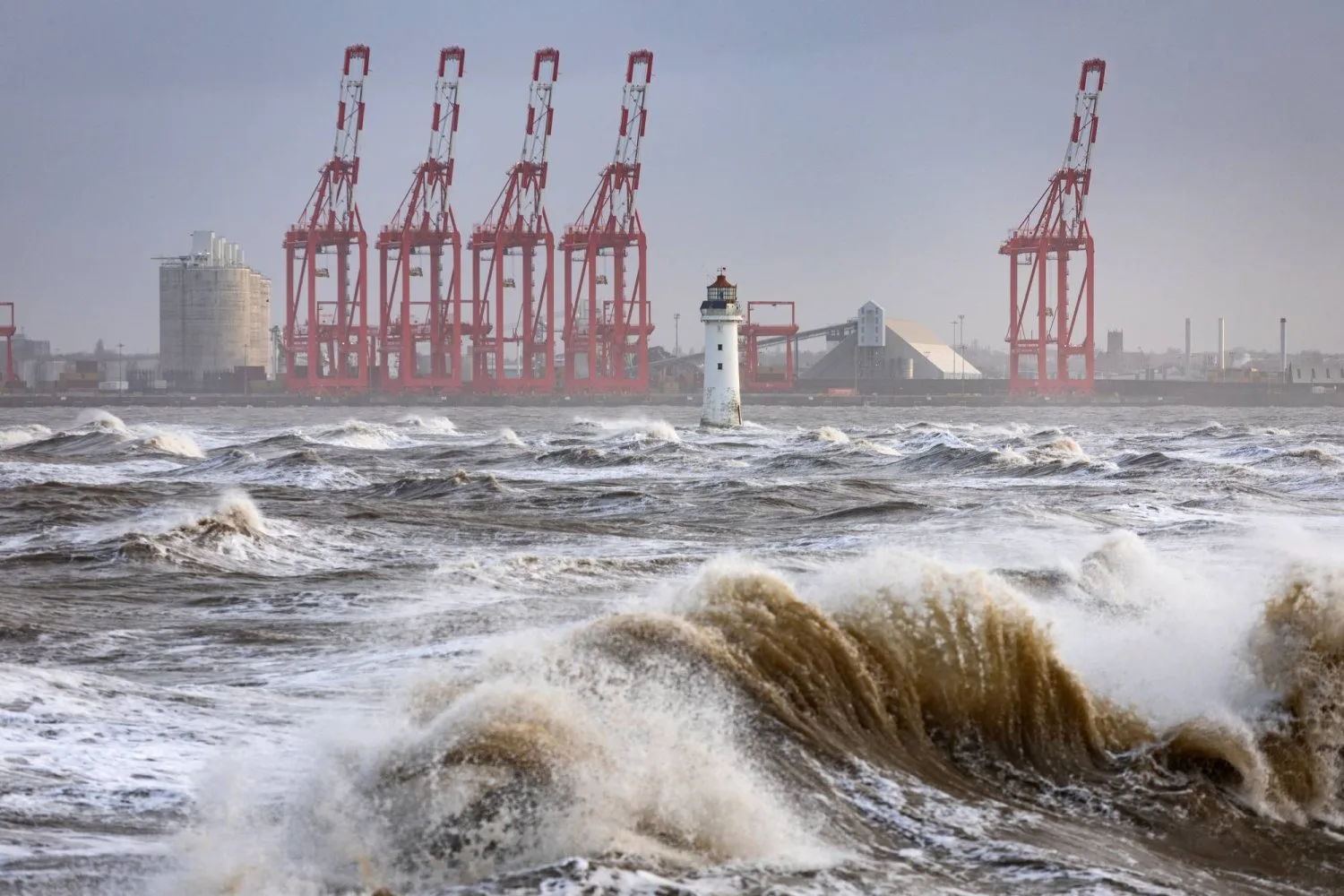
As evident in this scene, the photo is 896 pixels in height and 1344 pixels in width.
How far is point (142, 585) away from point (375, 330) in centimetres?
9089

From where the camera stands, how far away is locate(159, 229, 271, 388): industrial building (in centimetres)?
12362

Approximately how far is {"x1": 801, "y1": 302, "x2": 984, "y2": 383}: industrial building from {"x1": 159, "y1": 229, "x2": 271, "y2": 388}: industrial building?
45572 millimetres

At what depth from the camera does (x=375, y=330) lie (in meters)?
104

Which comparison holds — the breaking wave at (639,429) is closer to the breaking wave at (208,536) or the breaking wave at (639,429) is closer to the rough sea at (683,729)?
the breaking wave at (208,536)

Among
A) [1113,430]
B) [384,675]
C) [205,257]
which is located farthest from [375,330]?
[384,675]

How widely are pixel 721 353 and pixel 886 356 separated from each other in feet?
242

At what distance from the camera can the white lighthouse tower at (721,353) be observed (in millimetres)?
48031

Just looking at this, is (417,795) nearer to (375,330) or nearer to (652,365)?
(375,330)

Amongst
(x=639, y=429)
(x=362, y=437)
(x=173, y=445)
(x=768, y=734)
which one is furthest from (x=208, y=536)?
(x=639, y=429)

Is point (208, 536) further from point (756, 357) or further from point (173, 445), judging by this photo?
point (756, 357)

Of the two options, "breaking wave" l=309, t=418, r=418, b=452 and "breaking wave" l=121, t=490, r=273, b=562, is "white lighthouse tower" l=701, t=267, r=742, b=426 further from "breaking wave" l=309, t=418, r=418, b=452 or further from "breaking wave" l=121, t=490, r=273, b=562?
"breaking wave" l=121, t=490, r=273, b=562

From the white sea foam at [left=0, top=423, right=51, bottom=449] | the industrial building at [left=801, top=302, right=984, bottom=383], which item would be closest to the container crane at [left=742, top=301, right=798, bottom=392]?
the industrial building at [left=801, top=302, right=984, bottom=383]

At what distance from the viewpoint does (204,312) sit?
123625mm

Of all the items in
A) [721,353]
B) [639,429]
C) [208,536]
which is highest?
A: [721,353]
